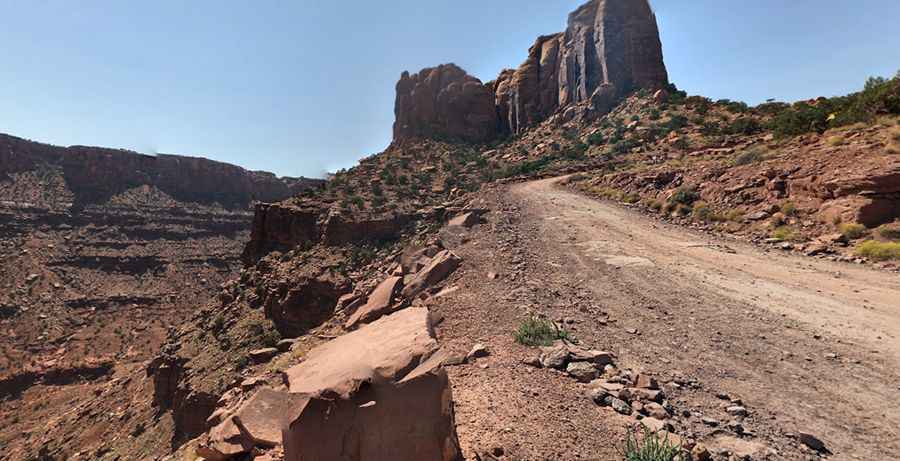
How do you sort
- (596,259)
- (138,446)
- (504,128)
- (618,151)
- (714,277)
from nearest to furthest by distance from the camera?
(714,277), (596,259), (138,446), (618,151), (504,128)

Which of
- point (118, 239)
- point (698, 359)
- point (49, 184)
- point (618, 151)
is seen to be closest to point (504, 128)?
point (618, 151)

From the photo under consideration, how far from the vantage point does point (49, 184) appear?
198 feet

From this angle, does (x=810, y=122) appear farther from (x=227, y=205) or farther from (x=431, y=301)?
(x=227, y=205)

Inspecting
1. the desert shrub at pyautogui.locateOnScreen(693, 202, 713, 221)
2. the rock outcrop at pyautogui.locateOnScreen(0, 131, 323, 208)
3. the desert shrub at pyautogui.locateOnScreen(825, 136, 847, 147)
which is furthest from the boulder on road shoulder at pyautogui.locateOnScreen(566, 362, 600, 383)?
the rock outcrop at pyautogui.locateOnScreen(0, 131, 323, 208)

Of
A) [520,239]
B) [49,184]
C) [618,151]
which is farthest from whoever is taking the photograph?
[49,184]

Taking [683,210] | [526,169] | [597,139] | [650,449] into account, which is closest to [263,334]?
[683,210]

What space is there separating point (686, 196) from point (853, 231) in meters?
5.87

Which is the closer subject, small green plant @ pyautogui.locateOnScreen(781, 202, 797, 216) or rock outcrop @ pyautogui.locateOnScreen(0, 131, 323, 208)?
small green plant @ pyautogui.locateOnScreen(781, 202, 797, 216)

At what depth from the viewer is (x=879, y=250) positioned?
30.4ft

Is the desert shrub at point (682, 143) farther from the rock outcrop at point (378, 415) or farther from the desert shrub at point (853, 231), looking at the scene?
the rock outcrop at point (378, 415)

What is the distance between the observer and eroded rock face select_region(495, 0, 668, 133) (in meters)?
41.8

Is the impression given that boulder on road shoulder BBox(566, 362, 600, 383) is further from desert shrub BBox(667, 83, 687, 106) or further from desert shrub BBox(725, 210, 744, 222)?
desert shrub BBox(667, 83, 687, 106)

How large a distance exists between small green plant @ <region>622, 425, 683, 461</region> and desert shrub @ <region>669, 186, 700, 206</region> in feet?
46.4

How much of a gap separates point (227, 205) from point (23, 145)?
27.5m
